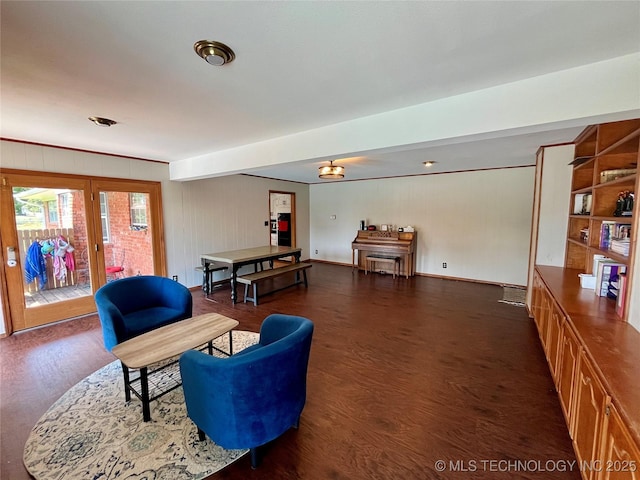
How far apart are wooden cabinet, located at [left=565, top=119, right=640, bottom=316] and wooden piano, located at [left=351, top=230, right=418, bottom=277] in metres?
3.12

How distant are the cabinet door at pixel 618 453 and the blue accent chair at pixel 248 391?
141 cm

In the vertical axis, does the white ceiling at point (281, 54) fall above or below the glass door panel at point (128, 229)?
above

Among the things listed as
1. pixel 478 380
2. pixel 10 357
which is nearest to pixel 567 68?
pixel 478 380

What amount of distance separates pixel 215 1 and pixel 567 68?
2.07 m

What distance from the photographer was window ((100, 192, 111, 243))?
13.3 feet

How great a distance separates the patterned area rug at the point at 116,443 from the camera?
63.0 inches

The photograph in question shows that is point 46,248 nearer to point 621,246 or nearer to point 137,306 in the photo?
point 137,306

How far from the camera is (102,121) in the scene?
8.51ft

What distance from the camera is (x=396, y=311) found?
4.14 metres

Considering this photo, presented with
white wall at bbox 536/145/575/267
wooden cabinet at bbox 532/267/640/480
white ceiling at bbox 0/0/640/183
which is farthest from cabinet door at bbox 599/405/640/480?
white wall at bbox 536/145/575/267

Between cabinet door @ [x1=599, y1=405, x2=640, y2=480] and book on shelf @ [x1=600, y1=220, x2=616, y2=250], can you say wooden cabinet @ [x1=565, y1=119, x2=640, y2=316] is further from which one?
cabinet door @ [x1=599, y1=405, x2=640, y2=480]

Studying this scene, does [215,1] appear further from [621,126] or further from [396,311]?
[396,311]

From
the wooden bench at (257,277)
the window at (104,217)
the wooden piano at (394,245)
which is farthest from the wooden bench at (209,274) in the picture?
the wooden piano at (394,245)

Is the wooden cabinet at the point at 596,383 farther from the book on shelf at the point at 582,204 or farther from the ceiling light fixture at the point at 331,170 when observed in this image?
the ceiling light fixture at the point at 331,170
